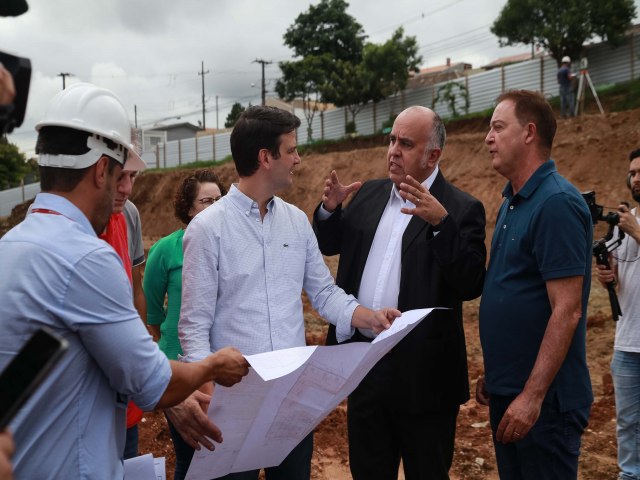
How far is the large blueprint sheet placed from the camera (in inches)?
95.3

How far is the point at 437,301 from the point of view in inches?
133

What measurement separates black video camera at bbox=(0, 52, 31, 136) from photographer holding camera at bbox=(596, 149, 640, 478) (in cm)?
442

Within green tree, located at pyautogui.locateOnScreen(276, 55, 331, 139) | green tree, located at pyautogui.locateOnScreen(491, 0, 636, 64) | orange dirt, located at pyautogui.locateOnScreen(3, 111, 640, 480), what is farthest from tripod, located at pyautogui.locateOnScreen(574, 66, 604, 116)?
green tree, located at pyautogui.locateOnScreen(276, 55, 331, 139)

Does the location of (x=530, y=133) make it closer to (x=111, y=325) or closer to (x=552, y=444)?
(x=552, y=444)

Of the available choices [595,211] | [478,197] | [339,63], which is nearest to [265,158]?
[595,211]

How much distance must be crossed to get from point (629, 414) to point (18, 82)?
4749 millimetres

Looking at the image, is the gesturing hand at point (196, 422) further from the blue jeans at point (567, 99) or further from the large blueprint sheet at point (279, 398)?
the blue jeans at point (567, 99)

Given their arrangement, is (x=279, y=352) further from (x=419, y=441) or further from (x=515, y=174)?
(x=515, y=174)

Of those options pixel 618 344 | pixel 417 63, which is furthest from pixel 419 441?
pixel 417 63

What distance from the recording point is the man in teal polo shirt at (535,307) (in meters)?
2.91

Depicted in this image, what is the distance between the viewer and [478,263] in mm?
3244

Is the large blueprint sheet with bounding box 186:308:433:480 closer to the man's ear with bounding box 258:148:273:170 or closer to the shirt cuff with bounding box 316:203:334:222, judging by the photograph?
the man's ear with bounding box 258:148:273:170

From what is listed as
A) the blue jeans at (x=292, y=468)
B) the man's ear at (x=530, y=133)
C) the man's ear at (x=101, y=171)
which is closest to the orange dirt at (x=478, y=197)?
the blue jeans at (x=292, y=468)

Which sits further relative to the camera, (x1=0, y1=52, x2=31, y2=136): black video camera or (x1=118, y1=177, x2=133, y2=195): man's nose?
(x1=118, y1=177, x2=133, y2=195): man's nose
